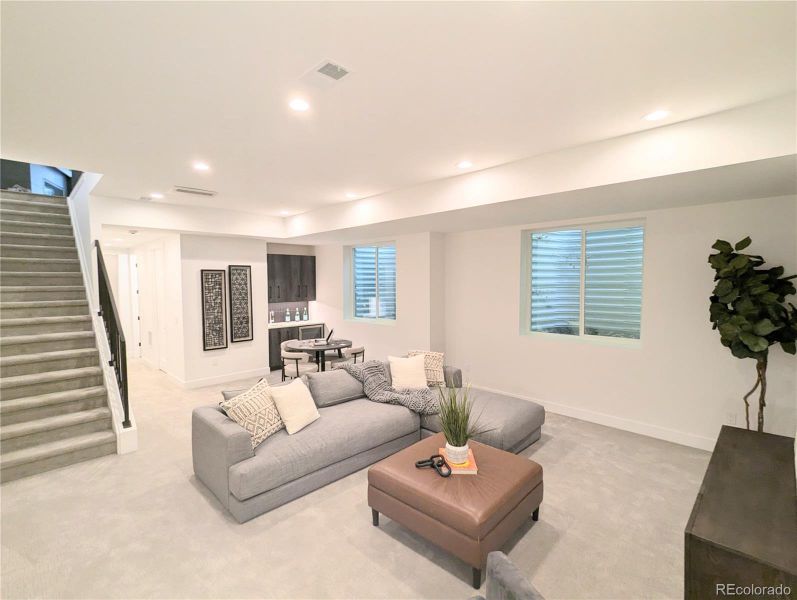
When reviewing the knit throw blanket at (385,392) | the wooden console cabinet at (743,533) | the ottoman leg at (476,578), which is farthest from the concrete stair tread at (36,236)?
the wooden console cabinet at (743,533)

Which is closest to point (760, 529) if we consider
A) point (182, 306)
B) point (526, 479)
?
point (526, 479)

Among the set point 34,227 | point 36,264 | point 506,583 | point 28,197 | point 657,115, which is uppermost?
point 28,197

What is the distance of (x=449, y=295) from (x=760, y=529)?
4.46m

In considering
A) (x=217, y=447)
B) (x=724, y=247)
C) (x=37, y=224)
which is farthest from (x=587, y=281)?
(x=37, y=224)

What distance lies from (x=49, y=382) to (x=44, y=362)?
0.26m

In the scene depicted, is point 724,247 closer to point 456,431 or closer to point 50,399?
point 456,431

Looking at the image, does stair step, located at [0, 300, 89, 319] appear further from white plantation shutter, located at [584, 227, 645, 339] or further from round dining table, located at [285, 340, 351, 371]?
white plantation shutter, located at [584, 227, 645, 339]

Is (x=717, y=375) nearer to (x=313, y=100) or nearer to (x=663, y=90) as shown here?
(x=663, y=90)

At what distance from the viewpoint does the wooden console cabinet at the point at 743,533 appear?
1506 mm

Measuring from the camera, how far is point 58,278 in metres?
4.77

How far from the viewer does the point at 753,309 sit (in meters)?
3.06

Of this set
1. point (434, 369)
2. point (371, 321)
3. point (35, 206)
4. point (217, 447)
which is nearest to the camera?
point (217, 447)

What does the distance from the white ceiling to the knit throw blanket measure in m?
2.19

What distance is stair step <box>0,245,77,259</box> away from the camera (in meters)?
4.73
